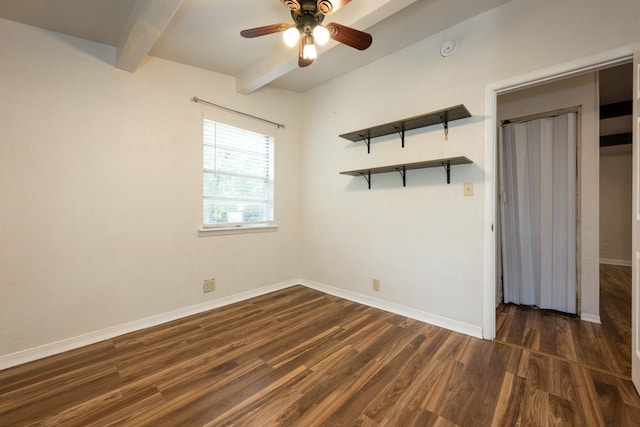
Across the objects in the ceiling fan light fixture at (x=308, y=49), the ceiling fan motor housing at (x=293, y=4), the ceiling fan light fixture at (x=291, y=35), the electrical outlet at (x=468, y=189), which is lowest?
the electrical outlet at (x=468, y=189)

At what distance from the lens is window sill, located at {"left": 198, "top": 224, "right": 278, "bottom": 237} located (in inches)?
114

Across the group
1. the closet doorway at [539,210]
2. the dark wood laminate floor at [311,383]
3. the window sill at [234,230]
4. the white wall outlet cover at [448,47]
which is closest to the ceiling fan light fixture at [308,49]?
the white wall outlet cover at [448,47]

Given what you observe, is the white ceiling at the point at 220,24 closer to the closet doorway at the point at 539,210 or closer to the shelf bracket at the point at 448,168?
the shelf bracket at the point at 448,168

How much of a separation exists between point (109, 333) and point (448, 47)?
3.93 meters

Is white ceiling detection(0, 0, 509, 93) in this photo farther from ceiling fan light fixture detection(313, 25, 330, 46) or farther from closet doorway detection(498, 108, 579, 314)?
closet doorway detection(498, 108, 579, 314)

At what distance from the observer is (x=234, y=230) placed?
3141mm

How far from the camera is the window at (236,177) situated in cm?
297

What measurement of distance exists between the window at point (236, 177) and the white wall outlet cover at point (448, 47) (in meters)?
2.13

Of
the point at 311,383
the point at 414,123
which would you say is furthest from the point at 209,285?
the point at 414,123

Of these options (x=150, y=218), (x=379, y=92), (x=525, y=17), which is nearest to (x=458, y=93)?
(x=525, y=17)

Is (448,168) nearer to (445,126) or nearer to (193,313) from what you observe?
(445,126)

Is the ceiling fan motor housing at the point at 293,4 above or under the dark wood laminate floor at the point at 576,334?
above

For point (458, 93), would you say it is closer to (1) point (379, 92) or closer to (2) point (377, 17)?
(1) point (379, 92)

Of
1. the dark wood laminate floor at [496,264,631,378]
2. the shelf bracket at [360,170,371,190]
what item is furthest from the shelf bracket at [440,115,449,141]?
the dark wood laminate floor at [496,264,631,378]
